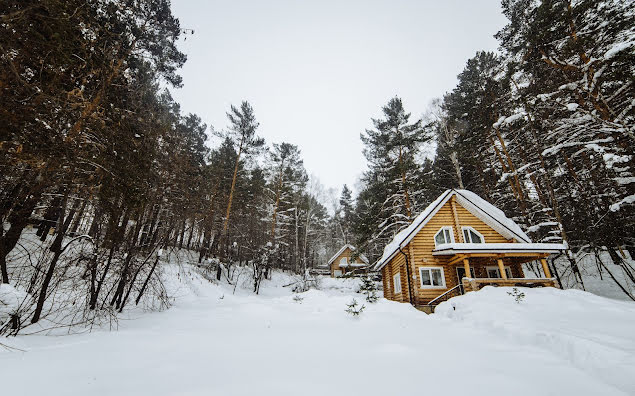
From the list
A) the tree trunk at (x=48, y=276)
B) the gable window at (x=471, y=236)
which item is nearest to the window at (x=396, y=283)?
the gable window at (x=471, y=236)

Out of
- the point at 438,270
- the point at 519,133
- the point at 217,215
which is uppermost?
the point at 519,133

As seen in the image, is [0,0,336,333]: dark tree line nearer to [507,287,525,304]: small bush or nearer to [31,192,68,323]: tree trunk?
[31,192,68,323]: tree trunk

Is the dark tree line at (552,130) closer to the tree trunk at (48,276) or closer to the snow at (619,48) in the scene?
the snow at (619,48)

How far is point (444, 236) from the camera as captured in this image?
553 inches

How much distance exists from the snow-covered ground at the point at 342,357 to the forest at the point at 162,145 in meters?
1.66

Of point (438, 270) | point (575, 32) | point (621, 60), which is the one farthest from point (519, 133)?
point (438, 270)

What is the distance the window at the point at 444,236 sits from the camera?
13.9 meters

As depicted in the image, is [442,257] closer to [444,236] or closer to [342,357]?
[444,236]

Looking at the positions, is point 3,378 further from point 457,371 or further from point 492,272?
point 492,272

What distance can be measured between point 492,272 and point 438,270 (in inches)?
137

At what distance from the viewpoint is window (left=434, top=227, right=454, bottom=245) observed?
13.9 meters

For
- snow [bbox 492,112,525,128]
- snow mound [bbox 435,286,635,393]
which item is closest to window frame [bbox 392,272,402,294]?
snow mound [bbox 435,286,635,393]

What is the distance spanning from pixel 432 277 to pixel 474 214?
4.43 m

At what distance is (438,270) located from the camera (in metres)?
13.7
